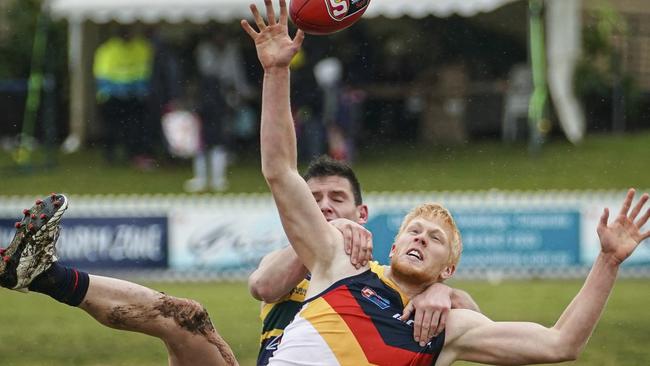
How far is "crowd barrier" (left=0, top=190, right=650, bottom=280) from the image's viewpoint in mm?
13258

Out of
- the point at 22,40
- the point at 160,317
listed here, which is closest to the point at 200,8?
the point at 22,40

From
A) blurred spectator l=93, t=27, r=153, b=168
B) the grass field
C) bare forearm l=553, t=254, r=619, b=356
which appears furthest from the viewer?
blurred spectator l=93, t=27, r=153, b=168

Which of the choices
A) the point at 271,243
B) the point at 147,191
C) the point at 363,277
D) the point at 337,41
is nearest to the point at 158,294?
the point at 363,277

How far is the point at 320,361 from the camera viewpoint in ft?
15.4

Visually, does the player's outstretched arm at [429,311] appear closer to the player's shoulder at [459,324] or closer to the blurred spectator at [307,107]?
the player's shoulder at [459,324]

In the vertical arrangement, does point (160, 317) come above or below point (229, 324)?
above

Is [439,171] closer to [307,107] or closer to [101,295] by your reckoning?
[307,107]

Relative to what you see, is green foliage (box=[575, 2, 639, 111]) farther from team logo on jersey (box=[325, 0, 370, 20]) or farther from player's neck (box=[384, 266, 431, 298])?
player's neck (box=[384, 266, 431, 298])

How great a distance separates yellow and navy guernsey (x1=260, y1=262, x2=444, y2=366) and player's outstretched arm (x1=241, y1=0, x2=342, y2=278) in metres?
0.25

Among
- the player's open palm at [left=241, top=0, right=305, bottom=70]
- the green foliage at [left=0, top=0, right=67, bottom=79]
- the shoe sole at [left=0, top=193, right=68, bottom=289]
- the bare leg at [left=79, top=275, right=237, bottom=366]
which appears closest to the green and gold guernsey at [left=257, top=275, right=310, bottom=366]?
the bare leg at [left=79, top=275, right=237, bottom=366]

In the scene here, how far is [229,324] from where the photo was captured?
10133 mm

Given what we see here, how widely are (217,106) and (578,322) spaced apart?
540 inches

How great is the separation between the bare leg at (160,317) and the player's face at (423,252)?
4.15 feet

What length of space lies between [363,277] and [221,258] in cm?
863
